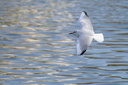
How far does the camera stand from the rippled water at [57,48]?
38.3 ft

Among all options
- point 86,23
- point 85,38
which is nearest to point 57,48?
point 86,23

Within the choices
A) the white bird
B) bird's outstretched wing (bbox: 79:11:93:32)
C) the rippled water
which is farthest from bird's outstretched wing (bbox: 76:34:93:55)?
the rippled water

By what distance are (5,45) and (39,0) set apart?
59.9ft

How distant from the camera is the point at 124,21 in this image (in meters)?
22.7

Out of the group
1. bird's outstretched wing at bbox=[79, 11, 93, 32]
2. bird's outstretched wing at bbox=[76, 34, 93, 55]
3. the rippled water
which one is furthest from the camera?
the rippled water

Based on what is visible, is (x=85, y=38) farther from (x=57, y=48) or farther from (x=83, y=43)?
(x=57, y=48)

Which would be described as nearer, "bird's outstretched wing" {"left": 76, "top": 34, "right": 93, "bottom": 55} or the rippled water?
"bird's outstretched wing" {"left": 76, "top": 34, "right": 93, "bottom": 55}

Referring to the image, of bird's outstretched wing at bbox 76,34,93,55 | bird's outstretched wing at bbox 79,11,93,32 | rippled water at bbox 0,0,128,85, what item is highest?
bird's outstretched wing at bbox 79,11,93,32

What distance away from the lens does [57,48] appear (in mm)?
16031

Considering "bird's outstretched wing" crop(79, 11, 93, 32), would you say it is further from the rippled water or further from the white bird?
the rippled water

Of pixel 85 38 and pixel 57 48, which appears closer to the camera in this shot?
pixel 85 38

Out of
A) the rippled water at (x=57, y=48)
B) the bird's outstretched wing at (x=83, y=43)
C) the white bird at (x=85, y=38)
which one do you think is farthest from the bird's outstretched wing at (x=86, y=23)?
the rippled water at (x=57, y=48)

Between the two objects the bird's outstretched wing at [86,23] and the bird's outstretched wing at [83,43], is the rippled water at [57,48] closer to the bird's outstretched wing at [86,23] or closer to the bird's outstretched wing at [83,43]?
the bird's outstretched wing at [86,23]

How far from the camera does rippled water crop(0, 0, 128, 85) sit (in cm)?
1166
